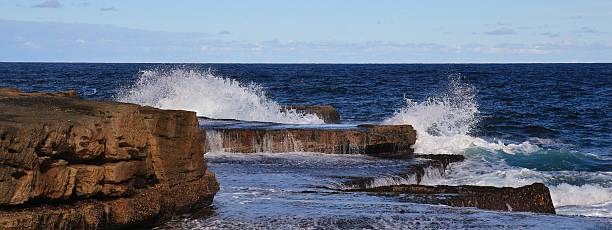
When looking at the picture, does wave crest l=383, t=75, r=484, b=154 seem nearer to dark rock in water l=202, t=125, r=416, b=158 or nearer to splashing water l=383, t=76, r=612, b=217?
splashing water l=383, t=76, r=612, b=217

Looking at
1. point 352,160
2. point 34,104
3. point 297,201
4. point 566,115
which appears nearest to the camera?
point 34,104

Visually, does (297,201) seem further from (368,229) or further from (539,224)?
(539,224)

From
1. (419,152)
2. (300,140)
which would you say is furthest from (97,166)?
(419,152)

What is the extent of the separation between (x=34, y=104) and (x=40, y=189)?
1.13m

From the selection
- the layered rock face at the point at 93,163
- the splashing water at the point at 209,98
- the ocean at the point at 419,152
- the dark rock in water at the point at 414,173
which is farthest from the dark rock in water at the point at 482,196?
the splashing water at the point at 209,98

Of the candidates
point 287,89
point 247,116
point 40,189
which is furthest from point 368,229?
point 287,89

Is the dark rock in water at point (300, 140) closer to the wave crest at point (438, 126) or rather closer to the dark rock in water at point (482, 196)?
the wave crest at point (438, 126)

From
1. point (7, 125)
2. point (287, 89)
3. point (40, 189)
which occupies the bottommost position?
point (287, 89)

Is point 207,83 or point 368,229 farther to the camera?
point 207,83

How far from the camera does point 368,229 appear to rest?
807cm

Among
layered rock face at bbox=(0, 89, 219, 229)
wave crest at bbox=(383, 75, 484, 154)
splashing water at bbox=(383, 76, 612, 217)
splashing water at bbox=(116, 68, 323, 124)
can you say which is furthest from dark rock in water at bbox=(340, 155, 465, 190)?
splashing water at bbox=(116, 68, 323, 124)

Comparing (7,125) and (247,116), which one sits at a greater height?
(7,125)

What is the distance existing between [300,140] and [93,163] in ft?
29.7

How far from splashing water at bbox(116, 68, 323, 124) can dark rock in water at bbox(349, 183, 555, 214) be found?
36.4 ft
